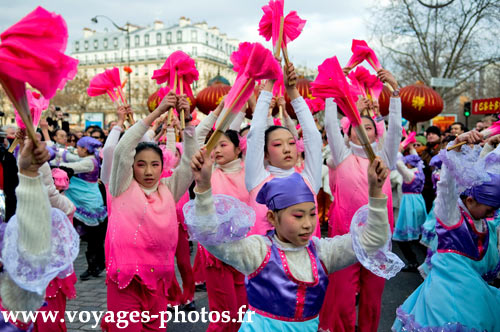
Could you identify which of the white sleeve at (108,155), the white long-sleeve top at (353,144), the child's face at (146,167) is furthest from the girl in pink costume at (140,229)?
the white long-sleeve top at (353,144)

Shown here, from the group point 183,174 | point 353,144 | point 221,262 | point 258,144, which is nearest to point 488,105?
point 353,144

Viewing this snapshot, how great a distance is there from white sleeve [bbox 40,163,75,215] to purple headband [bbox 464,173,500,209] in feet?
10.2

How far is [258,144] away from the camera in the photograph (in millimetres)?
3426

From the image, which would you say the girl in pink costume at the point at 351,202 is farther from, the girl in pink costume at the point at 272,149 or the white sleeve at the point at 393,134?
the girl in pink costume at the point at 272,149

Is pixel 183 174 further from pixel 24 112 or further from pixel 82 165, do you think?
pixel 82 165

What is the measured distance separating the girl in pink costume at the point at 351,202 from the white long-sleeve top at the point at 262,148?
20.9 inches

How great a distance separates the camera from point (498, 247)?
3.42 metres

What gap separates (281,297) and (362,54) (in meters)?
2.53

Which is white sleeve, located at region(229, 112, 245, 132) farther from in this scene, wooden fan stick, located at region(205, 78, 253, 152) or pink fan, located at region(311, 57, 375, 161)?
wooden fan stick, located at region(205, 78, 253, 152)

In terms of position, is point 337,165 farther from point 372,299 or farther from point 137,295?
point 137,295

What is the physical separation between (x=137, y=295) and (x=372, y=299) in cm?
196

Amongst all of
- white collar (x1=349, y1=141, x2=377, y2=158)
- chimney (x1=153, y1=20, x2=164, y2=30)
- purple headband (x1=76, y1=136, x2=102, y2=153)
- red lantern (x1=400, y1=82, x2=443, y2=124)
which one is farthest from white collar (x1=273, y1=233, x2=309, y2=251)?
chimney (x1=153, y1=20, x2=164, y2=30)

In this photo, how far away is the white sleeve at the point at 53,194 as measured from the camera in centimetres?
337

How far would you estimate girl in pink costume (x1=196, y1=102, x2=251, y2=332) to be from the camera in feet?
12.8
